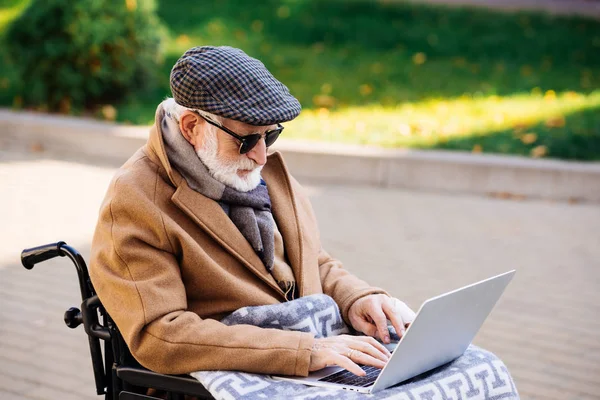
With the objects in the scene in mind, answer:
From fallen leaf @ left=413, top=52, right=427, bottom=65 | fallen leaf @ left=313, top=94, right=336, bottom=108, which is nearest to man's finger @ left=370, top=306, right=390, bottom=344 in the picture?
fallen leaf @ left=313, top=94, right=336, bottom=108

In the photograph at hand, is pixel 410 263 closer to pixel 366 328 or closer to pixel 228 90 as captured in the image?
pixel 366 328

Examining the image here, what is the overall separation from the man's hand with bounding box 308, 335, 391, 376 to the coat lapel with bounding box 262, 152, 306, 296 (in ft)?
1.09

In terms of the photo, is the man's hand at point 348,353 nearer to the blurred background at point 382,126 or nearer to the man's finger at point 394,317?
the man's finger at point 394,317

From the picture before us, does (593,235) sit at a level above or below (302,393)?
below

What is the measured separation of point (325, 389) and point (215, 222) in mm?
594

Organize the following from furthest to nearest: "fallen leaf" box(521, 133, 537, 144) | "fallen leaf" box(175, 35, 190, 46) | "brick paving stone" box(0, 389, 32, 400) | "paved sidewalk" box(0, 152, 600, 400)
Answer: "fallen leaf" box(175, 35, 190, 46) < "fallen leaf" box(521, 133, 537, 144) < "paved sidewalk" box(0, 152, 600, 400) < "brick paving stone" box(0, 389, 32, 400)

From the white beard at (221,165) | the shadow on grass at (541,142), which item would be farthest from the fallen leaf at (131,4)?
the white beard at (221,165)

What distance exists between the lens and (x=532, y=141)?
8.50 meters

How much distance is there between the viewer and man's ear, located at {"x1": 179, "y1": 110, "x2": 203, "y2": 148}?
249 centimetres

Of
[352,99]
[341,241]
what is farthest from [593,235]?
[352,99]

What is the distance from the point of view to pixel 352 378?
7.61ft

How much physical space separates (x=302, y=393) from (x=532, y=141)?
6.80 meters

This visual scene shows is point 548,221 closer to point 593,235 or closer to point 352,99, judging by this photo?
point 593,235

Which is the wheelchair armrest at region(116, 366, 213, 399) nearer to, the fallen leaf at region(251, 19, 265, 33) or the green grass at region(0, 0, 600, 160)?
the green grass at region(0, 0, 600, 160)
